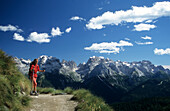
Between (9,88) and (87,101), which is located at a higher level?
(9,88)

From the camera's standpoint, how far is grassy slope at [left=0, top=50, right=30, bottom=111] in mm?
7679

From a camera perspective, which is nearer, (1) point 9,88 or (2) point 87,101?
(1) point 9,88

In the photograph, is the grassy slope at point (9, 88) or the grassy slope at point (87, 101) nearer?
the grassy slope at point (9, 88)

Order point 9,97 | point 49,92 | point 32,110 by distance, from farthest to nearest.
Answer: point 49,92 → point 32,110 → point 9,97

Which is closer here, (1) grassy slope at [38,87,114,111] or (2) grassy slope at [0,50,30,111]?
(2) grassy slope at [0,50,30,111]

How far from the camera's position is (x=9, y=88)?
847cm

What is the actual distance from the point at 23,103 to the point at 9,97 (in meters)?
1.77

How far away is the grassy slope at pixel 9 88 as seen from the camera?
302 inches

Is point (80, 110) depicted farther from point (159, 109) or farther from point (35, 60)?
point (159, 109)

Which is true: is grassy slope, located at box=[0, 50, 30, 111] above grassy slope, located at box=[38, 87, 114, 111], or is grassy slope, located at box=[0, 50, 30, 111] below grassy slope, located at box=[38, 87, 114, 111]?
above

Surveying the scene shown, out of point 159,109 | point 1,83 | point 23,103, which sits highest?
point 1,83

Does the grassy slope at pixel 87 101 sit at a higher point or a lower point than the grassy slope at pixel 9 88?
lower

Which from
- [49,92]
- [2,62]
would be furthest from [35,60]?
[49,92]

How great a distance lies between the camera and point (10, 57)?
39.8 ft
